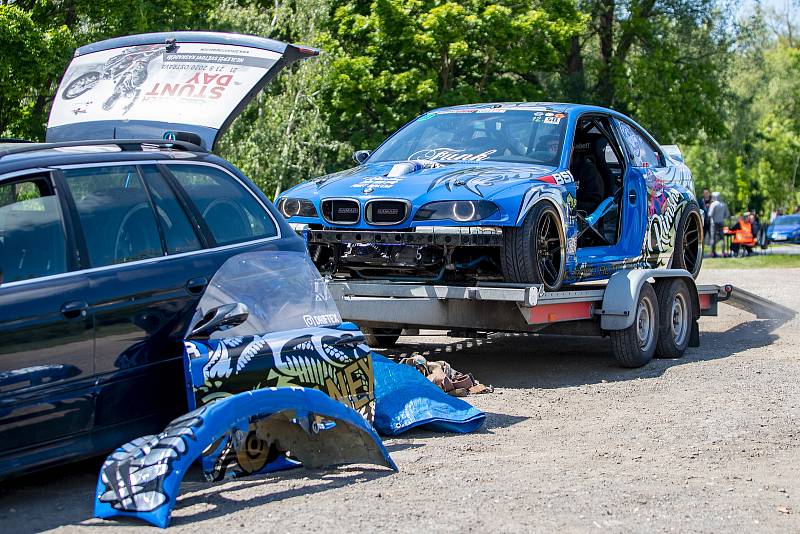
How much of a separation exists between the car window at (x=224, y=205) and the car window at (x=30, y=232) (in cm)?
85

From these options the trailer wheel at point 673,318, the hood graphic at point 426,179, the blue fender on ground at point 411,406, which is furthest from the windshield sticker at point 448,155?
the blue fender on ground at point 411,406

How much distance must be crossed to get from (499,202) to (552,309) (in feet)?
3.36

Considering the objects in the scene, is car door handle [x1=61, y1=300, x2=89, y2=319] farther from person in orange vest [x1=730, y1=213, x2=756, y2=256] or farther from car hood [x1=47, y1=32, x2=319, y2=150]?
person in orange vest [x1=730, y1=213, x2=756, y2=256]

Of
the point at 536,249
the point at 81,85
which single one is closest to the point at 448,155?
the point at 536,249

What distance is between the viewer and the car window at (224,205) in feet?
20.7

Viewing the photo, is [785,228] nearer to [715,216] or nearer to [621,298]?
[715,216]

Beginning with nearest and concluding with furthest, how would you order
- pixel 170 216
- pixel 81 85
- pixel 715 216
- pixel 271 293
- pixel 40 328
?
pixel 40 328 < pixel 170 216 < pixel 271 293 < pixel 81 85 < pixel 715 216

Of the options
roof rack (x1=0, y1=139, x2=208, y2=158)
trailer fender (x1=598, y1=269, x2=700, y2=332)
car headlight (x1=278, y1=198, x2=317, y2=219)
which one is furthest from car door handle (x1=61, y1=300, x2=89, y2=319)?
trailer fender (x1=598, y1=269, x2=700, y2=332)

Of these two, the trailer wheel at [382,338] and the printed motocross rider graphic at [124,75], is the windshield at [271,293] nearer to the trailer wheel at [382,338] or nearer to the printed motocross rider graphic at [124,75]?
the printed motocross rider graphic at [124,75]

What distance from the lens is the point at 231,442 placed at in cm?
575

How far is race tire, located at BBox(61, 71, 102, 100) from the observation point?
880 cm

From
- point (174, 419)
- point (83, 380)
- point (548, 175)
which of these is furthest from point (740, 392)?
point (83, 380)

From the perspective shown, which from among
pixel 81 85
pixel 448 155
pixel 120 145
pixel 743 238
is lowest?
pixel 743 238

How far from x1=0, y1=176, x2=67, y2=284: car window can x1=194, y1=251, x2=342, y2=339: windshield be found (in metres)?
0.83
